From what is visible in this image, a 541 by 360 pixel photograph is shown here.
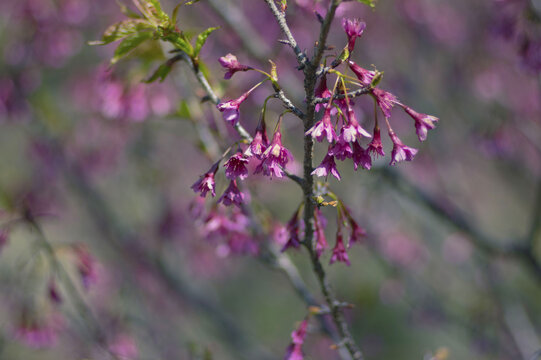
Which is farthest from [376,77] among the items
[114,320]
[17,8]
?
[17,8]

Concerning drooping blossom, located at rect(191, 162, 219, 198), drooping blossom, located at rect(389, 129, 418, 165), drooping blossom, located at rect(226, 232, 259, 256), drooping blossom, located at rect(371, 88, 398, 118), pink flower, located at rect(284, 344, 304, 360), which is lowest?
pink flower, located at rect(284, 344, 304, 360)

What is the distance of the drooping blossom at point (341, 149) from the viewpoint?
1.16 metres

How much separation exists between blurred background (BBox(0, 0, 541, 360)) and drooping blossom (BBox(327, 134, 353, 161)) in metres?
0.73

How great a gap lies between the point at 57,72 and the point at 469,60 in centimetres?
590

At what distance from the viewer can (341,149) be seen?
1.18 meters

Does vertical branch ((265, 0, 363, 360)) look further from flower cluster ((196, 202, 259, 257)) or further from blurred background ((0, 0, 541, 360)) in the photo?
flower cluster ((196, 202, 259, 257))

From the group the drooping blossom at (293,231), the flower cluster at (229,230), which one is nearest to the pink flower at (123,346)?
the flower cluster at (229,230)

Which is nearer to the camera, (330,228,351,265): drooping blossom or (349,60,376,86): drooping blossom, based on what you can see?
(349,60,376,86): drooping blossom

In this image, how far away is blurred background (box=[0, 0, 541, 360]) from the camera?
2.38m

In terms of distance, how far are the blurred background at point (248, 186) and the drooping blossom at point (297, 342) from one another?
1.28 feet

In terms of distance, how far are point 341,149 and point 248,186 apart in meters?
1.06

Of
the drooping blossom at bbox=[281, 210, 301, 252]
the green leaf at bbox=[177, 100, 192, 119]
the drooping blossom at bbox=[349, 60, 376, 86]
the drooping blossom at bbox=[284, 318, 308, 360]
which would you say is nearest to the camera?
the drooping blossom at bbox=[349, 60, 376, 86]

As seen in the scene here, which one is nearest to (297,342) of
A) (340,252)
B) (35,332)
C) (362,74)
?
(340,252)

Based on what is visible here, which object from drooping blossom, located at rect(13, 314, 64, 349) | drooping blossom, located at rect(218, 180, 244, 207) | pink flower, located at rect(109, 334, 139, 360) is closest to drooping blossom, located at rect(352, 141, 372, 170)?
drooping blossom, located at rect(218, 180, 244, 207)
